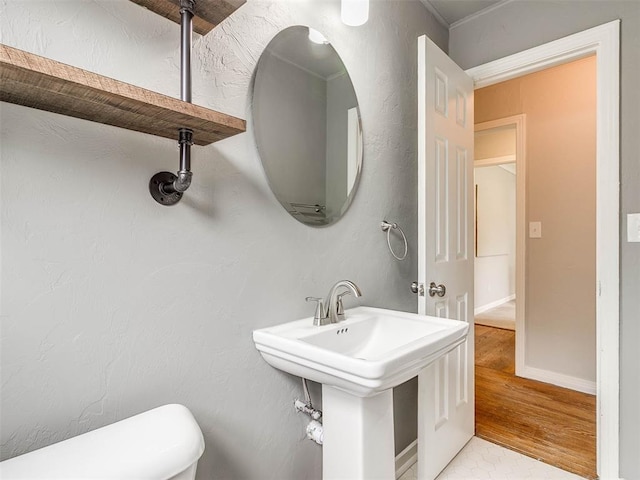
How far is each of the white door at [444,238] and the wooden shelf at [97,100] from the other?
3.35 ft

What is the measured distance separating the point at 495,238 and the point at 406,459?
4.77 meters

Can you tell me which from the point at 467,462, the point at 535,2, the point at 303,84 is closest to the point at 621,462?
the point at 467,462

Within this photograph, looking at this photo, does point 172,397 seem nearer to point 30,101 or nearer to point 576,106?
point 30,101

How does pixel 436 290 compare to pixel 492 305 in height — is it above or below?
above

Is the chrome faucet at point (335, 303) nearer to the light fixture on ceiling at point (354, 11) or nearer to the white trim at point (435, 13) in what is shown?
the light fixture on ceiling at point (354, 11)

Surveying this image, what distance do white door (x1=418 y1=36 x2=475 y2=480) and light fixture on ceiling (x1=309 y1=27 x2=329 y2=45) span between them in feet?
1.43

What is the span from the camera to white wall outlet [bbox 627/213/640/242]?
156 centimetres

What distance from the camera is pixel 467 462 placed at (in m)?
1.79

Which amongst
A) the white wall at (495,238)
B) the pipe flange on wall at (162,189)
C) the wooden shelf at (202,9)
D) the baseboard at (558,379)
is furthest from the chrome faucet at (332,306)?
the white wall at (495,238)

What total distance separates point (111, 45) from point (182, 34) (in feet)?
0.55

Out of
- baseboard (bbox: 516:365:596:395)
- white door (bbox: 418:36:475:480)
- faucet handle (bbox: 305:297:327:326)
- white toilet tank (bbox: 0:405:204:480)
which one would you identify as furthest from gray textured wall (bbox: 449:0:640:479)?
white toilet tank (bbox: 0:405:204:480)

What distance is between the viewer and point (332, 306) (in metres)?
1.26

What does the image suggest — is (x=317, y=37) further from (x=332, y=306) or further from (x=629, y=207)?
(x=629, y=207)

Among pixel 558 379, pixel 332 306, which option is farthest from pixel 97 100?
pixel 558 379
